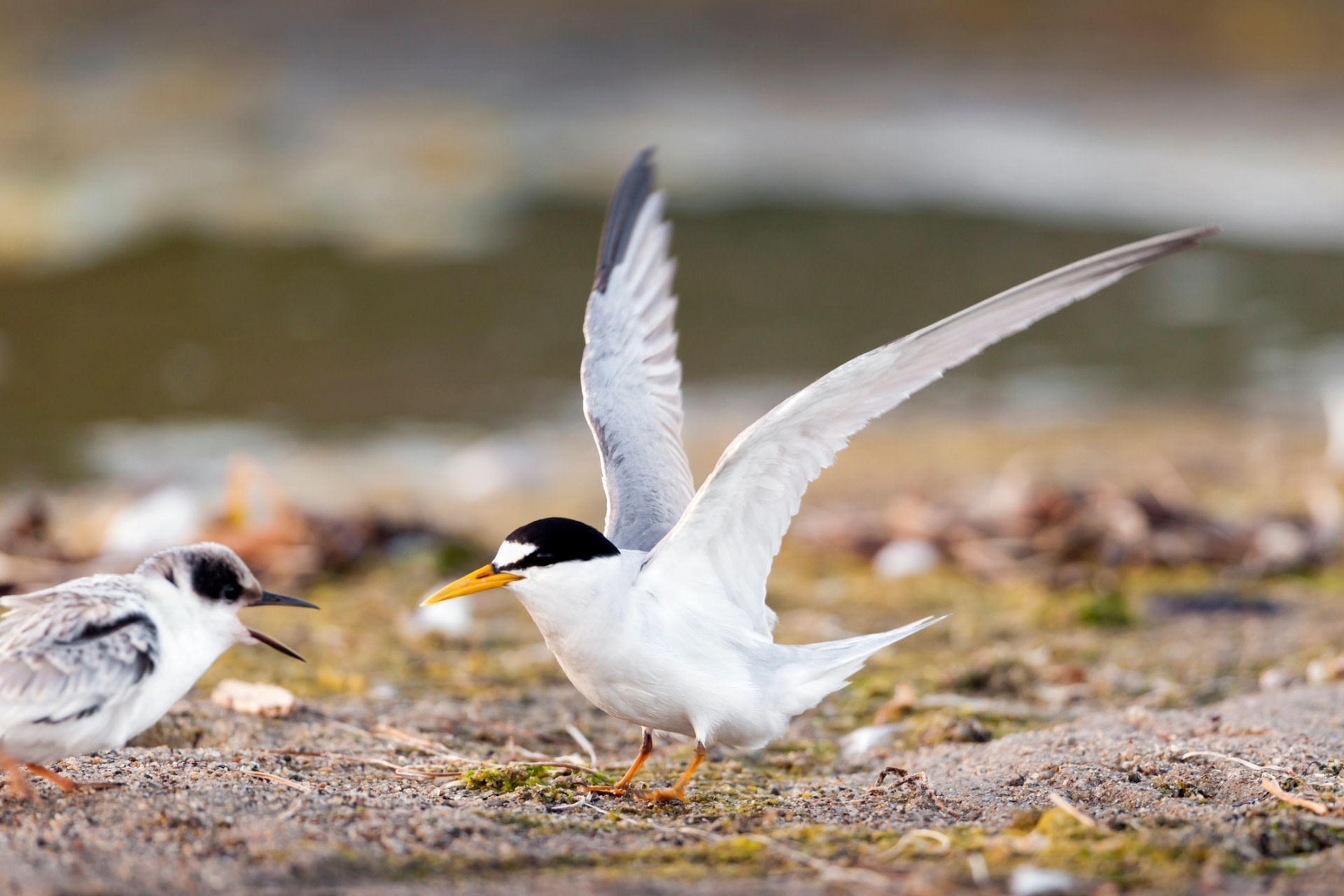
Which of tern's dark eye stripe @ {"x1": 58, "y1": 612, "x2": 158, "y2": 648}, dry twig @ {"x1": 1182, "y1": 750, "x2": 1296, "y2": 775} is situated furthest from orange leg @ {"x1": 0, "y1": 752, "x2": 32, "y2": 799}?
dry twig @ {"x1": 1182, "y1": 750, "x2": 1296, "y2": 775}

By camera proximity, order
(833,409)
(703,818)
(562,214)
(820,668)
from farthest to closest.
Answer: (562,214) < (820,668) < (833,409) < (703,818)

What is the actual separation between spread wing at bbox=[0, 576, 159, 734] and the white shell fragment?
1.12m

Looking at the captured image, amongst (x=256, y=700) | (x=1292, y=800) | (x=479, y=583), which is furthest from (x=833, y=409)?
(x=256, y=700)

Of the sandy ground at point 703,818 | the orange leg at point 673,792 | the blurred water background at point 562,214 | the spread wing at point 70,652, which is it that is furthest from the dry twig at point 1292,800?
the blurred water background at point 562,214

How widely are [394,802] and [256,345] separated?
441 inches

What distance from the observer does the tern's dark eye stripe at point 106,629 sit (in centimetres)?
317

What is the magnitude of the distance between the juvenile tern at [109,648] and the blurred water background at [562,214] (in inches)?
239

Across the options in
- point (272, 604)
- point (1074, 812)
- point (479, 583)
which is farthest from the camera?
point (479, 583)

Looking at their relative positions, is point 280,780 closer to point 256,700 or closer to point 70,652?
point 70,652

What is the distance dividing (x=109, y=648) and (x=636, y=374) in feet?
7.42

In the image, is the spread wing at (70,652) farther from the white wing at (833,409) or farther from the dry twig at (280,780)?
the white wing at (833,409)

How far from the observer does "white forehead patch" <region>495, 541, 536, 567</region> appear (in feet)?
12.1

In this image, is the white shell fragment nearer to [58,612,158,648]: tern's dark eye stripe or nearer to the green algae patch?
the green algae patch

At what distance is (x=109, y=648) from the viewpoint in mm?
3182
